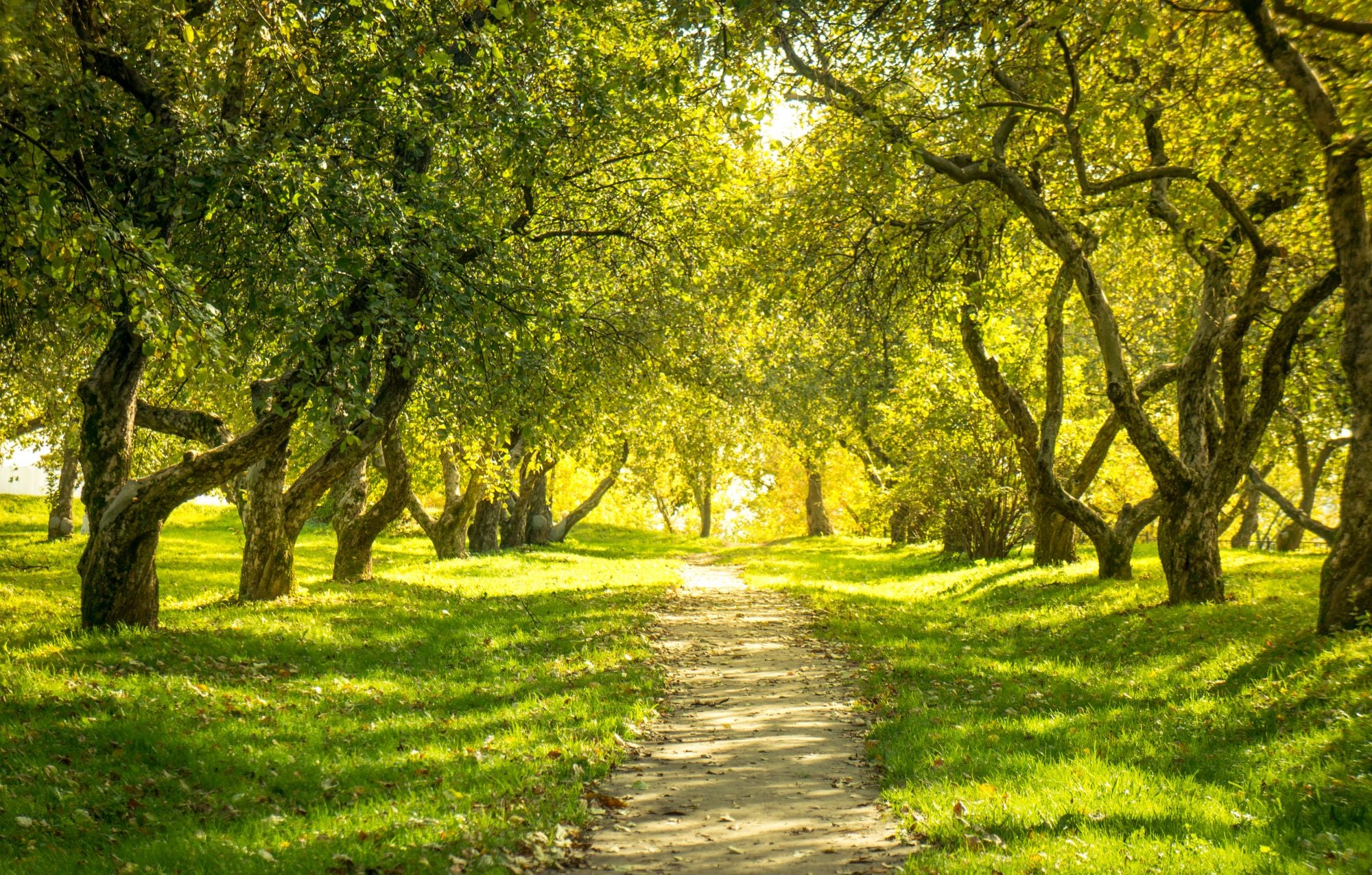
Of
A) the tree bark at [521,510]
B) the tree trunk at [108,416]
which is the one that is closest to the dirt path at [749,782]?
the tree trunk at [108,416]

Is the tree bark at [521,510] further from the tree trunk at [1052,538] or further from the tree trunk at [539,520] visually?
the tree trunk at [1052,538]

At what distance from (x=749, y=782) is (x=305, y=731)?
13.6ft

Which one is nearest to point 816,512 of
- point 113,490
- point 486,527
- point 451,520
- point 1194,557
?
point 486,527

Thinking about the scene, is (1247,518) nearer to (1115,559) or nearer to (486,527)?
(1115,559)

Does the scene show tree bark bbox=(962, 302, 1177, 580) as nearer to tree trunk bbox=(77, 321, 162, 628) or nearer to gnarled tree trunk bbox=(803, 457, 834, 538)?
tree trunk bbox=(77, 321, 162, 628)

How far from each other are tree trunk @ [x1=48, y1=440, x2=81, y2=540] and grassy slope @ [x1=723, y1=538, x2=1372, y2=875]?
76.7 feet

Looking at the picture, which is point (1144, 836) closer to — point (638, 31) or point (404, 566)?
point (638, 31)

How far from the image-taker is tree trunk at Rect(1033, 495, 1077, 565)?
2153cm

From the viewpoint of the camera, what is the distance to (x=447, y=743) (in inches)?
331

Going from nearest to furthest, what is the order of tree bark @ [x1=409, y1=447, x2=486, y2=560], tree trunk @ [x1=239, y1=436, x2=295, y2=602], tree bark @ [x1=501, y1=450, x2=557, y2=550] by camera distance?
tree trunk @ [x1=239, y1=436, x2=295, y2=602], tree bark @ [x1=409, y1=447, x2=486, y2=560], tree bark @ [x1=501, y1=450, x2=557, y2=550]

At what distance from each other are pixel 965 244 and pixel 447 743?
501 inches

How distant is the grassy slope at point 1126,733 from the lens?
591 centimetres

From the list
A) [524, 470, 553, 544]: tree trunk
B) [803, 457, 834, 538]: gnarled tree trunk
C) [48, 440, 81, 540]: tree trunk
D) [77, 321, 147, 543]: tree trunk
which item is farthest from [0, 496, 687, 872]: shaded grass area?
[803, 457, 834, 538]: gnarled tree trunk

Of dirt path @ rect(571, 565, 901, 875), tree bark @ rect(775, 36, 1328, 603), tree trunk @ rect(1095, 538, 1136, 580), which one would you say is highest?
tree bark @ rect(775, 36, 1328, 603)
